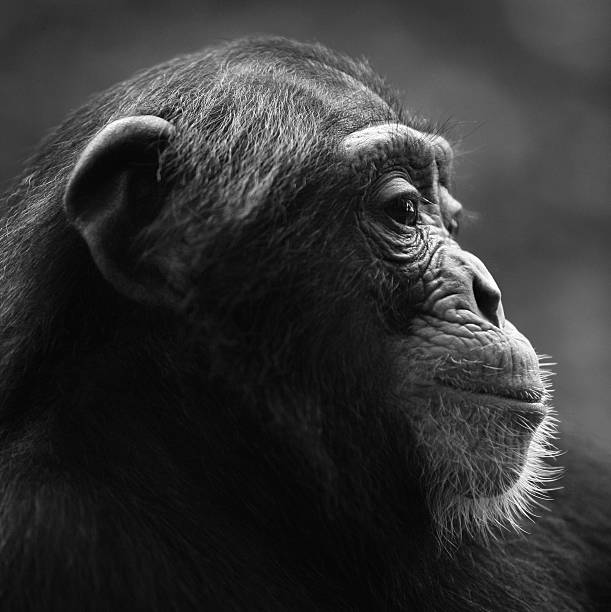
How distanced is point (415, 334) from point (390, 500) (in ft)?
1.60

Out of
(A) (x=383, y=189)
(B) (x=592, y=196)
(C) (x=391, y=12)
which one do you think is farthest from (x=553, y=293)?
(A) (x=383, y=189)

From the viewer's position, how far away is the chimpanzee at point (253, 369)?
8.43 ft

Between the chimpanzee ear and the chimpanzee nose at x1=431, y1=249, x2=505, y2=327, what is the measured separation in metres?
0.80

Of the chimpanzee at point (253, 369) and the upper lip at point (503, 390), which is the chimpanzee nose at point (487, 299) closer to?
the chimpanzee at point (253, 369)

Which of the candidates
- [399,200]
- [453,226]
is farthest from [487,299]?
[453,226]

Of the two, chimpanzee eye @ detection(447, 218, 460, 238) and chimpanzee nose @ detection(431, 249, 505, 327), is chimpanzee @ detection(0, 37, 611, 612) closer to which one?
chimpanzee nose @ detection(431, 249, 505, 327)

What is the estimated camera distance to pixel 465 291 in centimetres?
286

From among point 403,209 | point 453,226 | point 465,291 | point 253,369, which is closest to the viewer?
point 253,369

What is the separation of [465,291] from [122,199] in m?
1.05

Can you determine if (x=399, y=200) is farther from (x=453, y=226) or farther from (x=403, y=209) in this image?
(x=453, y=226)

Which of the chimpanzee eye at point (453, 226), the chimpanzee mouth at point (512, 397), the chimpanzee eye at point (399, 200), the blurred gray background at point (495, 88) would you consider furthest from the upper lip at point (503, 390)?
the blurred gray background at point (495, 88)

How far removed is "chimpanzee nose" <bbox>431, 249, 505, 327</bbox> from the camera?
9.23 feet

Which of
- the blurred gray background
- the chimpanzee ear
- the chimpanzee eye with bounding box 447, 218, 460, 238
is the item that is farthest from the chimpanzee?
the blurred gray background

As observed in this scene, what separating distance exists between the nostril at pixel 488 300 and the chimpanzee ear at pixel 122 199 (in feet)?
3.07
